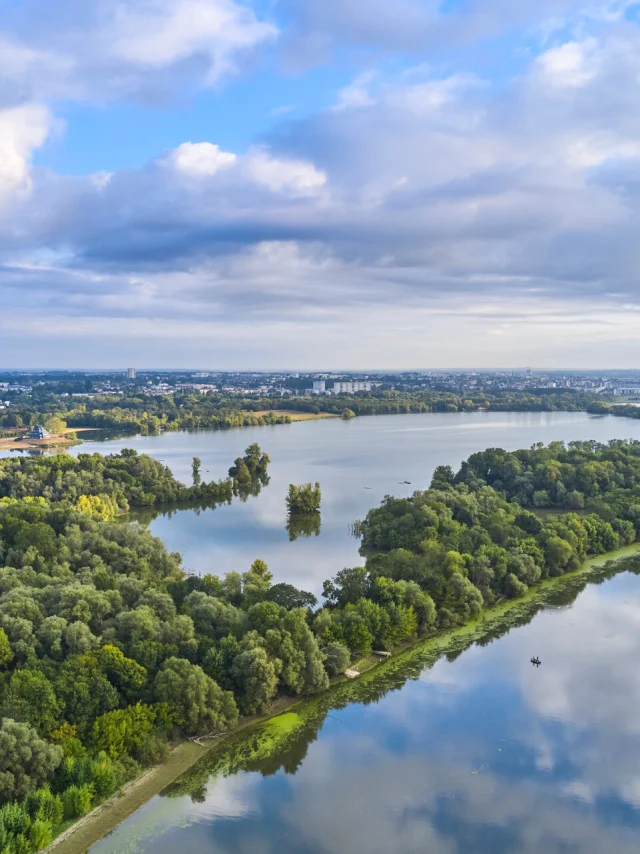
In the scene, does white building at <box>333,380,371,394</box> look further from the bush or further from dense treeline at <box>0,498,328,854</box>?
the bush

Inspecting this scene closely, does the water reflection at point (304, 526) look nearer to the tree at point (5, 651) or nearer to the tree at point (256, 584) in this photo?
the tree at point (256, 584)

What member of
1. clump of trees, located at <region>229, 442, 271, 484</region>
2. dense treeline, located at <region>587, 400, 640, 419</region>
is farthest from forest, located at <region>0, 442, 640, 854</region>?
dense treeline, located at <region>587, 400, 640, 419</region>

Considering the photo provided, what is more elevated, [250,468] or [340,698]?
[250,468]

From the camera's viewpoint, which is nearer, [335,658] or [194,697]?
[194,697]

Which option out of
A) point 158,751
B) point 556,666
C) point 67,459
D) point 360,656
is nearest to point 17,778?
point 158,751

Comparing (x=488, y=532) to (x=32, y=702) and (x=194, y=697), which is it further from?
(x=32, y=702)

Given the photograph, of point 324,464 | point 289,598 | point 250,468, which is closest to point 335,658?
point 289,598
